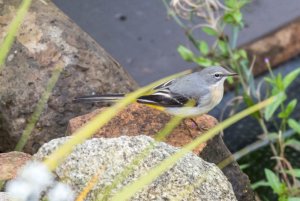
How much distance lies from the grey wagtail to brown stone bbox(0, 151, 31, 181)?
0.75m

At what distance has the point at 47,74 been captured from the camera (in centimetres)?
477

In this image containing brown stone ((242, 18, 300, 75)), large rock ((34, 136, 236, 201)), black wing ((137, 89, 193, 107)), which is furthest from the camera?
brown stone ((242, 18, 300, 75))

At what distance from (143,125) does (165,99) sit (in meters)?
0.31

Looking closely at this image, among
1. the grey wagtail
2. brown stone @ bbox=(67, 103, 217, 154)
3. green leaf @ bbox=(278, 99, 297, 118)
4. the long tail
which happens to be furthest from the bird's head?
the long tail

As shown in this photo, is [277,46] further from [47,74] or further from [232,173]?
[232,173]

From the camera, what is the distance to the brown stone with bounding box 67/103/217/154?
4176 millimetres

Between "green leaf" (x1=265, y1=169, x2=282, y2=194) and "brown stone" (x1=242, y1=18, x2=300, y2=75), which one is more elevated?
"green leaf" (x1=265, y1=169, x2=282, y2=194)

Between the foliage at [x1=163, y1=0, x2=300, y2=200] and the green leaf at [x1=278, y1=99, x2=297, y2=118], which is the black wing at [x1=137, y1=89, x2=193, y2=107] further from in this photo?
the green leaf at [x1=278, y1=99, x2=297, y2=118]

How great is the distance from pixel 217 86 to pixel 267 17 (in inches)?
102

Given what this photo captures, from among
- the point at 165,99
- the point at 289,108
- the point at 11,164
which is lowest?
the point at 289,108

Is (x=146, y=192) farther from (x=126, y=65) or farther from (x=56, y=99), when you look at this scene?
(x=126, y=65)

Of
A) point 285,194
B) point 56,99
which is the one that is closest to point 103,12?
point 56,99

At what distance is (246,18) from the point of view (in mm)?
7176

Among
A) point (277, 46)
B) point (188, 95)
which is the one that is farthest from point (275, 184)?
point (277, 46)
